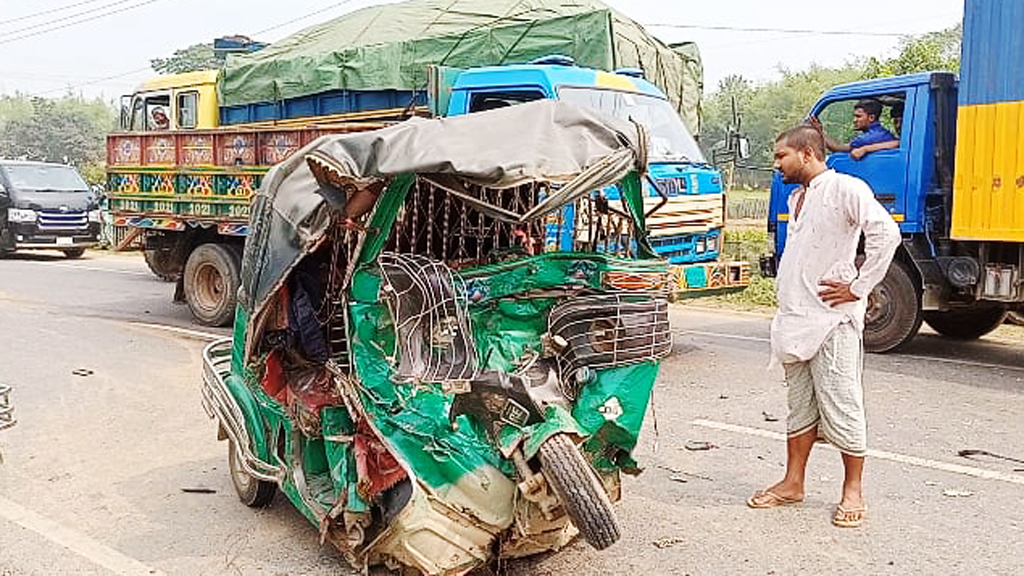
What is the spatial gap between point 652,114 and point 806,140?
15.1 ft

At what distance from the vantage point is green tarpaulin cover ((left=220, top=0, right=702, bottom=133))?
1114 centimetres

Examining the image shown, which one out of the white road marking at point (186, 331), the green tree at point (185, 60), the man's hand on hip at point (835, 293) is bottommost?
the white road marking at point (186, 331)

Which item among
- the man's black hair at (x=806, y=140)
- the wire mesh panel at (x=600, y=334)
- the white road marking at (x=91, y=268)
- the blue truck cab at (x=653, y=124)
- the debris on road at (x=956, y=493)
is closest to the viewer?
the wire mesh panel at (x=600, y=334)

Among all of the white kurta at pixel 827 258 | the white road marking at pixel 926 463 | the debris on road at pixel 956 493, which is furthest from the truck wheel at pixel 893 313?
the white kurta at pixel 827 258

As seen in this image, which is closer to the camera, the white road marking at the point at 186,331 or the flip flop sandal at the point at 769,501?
the flip flop sandal at the point at 769,501

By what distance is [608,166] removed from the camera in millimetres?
4109

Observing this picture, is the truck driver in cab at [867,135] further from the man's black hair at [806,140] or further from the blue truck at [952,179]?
the man's black hair at [806,140]

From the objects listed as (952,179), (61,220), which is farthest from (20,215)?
(952,179)

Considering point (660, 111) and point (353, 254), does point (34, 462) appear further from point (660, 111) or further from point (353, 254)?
point (660, 111)

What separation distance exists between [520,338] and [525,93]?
5.02m

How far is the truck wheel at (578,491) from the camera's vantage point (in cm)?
354

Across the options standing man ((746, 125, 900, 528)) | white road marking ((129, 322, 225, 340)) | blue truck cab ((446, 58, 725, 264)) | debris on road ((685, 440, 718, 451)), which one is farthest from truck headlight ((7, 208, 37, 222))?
standing man ((746, 125, 900, 528))

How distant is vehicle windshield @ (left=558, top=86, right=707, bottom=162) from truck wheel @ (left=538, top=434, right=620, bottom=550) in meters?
5.60

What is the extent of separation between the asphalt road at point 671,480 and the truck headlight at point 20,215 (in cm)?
1049
